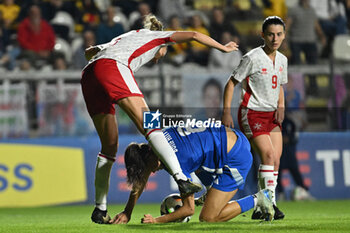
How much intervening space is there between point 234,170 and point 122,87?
1.26 m

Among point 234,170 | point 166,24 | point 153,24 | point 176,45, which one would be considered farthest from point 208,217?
point 166,24

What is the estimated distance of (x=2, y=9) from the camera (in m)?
13.3

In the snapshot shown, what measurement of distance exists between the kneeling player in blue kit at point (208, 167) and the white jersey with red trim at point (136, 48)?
0.69m

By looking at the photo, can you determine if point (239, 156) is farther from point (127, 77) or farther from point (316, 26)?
point (316, 26)

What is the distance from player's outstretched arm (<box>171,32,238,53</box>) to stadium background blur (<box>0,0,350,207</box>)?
4.51 m

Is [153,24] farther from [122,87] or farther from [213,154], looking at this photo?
[213,154]

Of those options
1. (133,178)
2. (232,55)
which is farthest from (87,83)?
(232,55)

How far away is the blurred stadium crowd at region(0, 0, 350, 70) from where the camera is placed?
1148 cm

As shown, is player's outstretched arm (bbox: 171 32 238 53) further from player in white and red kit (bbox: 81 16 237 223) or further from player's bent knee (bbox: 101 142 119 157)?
player's bent knee (bbox: 101 142 119 157)

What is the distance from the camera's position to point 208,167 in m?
5.98

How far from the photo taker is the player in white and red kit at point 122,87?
5594 mm

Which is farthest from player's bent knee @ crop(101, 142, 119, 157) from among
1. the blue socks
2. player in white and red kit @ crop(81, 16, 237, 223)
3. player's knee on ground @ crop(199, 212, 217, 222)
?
the blue socks

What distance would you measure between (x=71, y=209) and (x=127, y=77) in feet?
15.0

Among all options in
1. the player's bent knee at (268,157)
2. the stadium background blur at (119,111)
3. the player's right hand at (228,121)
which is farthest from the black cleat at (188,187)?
the stadium background blur at (119,111)
